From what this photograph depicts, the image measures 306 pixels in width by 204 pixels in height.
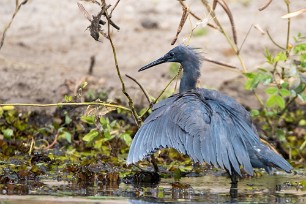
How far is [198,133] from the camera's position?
293 inches

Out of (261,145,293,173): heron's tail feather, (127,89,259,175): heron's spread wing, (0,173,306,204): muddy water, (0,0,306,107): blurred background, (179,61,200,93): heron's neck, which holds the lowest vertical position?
(0,173,306,204): muddy water

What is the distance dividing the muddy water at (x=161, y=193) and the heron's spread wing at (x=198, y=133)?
0.24 meters

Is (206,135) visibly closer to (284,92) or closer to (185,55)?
(185,55)

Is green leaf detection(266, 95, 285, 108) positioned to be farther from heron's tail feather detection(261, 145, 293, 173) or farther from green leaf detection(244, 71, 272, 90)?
heron's tail feather detection(261, 145, 293, 173)

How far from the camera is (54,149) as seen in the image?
920cm

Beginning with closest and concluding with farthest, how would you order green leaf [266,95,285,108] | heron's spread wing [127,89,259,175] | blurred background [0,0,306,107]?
1. heron's spread wing [127,89,259,175]
2. green leaf [266,95,285,108]
3. blurred background [0,0,306,107]

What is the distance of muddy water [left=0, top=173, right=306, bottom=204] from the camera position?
6.84 metres

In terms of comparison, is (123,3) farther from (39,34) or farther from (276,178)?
(276,178)

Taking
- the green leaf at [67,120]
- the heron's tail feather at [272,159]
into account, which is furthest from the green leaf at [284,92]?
the green leaf at [67,120]

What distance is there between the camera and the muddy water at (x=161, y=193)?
269 inches

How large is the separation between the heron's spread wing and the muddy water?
0.24 m

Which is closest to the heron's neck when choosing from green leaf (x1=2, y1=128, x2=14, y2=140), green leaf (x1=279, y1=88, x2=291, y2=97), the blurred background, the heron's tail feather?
green leaf (x1=279, y1=88, x2=291, y2=97)

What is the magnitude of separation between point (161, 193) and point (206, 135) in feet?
1.90

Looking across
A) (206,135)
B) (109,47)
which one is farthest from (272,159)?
(109,47)
